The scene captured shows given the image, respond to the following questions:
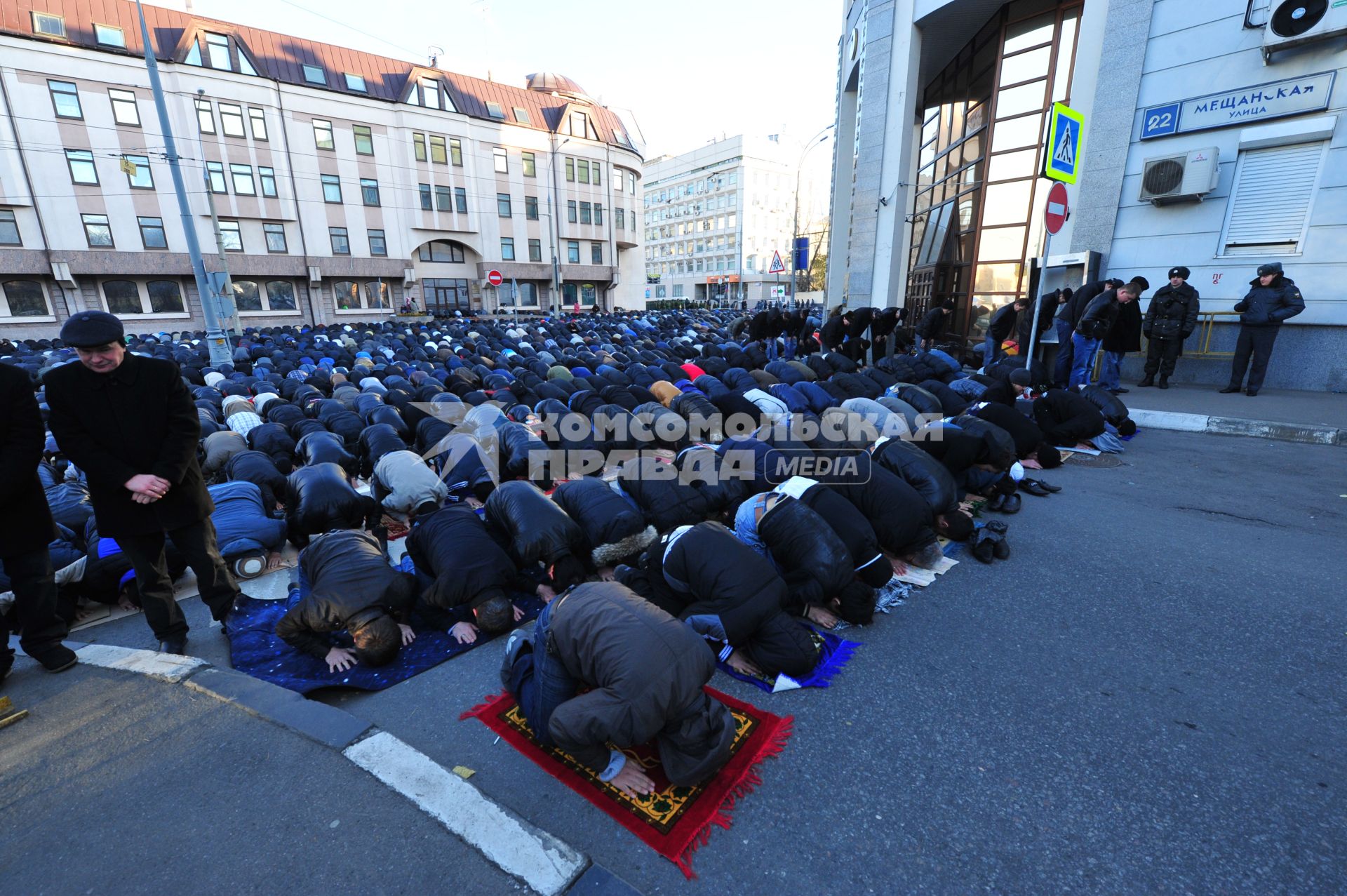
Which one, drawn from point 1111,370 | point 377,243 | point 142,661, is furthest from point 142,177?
point 1111,370

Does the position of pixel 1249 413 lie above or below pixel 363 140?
below

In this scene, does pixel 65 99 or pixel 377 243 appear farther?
A: pixel 377 243

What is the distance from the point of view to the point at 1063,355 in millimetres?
9062

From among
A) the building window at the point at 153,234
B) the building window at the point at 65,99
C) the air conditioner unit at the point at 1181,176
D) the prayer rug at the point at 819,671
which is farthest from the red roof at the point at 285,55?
the prayer rug at the point at 819,671

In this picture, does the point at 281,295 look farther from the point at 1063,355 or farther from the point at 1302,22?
the point at 1302,22

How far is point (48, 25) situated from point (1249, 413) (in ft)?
130

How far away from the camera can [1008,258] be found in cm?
1155

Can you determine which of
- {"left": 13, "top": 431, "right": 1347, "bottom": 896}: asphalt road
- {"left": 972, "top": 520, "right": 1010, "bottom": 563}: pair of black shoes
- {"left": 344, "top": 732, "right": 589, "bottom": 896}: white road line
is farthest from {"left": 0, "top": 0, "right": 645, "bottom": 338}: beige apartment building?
{"left": 972, "top": 520, "right": 1010, "bottom": 563}: pair of black shoes

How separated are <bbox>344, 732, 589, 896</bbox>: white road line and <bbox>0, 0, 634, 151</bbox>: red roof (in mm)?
35329

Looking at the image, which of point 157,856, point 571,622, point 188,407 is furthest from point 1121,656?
point 188,407

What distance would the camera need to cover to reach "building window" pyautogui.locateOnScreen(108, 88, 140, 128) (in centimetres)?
2364

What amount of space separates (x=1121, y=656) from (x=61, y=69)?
36969 mm

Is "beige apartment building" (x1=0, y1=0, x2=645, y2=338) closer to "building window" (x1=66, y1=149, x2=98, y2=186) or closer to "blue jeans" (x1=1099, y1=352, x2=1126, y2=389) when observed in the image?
"building window" (x1=66, y1=149, x2=98, y2=186)

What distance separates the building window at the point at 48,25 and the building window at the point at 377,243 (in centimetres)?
1240
